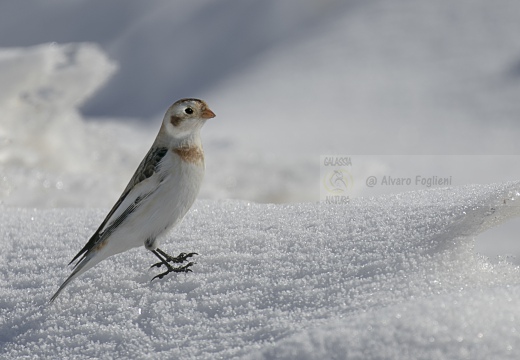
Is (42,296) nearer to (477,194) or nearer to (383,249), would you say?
(383,249)

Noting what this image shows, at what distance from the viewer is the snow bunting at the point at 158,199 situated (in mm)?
2377

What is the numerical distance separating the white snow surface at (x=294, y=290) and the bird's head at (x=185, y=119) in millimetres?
384

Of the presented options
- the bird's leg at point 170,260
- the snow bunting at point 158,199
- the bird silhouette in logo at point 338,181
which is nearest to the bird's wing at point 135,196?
the snow bunting at point 158,199

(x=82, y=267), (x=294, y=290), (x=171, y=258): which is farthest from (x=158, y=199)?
(x=294, y=290)

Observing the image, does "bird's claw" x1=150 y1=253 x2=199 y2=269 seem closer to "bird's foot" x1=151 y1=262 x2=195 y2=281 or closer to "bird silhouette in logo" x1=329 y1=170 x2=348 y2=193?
"bird's foot" x1=151 y1=262 x2=195 y2=281

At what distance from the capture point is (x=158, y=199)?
2.39 m

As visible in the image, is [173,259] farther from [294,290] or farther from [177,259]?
[294,290]

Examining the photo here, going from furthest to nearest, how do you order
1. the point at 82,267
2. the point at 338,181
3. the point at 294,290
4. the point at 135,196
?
the point at 338,181 < the point at 135,196 < the point at 82,267 < the point at 294,290

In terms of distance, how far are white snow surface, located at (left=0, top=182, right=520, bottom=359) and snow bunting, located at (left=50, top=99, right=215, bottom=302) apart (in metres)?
0.12

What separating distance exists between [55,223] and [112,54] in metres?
3.85

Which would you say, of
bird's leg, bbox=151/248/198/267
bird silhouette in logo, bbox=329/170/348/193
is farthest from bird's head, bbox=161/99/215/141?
bird silhouette in logo, bbox=329/170/348/193

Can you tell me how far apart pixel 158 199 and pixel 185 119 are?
27 centimetres

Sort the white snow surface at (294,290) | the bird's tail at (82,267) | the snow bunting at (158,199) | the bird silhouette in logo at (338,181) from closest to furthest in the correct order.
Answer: the white snow surface at (294,290) → the bird's tail at (82,267) → the snow bunting at (158,199) → the bird silhouette in logo at (338,181)

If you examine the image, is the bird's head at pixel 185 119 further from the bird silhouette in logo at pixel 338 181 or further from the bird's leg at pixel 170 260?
the bird silhouette in logo at pixel 338 181
